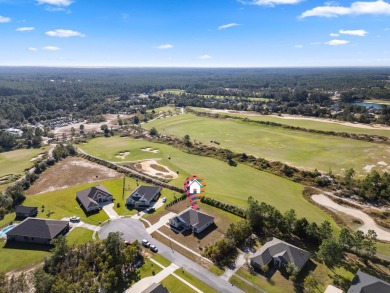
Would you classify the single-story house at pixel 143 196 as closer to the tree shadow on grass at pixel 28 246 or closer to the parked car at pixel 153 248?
the parked car at pixel 153 248

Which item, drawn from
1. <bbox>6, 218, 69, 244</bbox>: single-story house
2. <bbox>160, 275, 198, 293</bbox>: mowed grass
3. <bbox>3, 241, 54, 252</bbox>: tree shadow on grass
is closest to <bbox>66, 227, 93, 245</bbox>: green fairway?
<bbox>6, 218, 69, 244</bbox>: single-story house

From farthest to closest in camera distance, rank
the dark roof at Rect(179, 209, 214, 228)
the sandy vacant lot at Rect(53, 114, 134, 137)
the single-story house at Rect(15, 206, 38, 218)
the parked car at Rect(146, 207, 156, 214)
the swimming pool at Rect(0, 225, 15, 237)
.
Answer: the sandy vacant lot at Rect(53, 114, 134, 137) < the parked car at Rect(146, 207, 156, 214) < the single-story house at Rect(15, 206, 38, 218) < the swimming pool at Rect(0, 225, 15, 237) < the dark roof at Rect(179, 209, 214, 228)

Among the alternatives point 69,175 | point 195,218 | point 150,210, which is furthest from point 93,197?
point 195,218

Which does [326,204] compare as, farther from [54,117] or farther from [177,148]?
[54,117]

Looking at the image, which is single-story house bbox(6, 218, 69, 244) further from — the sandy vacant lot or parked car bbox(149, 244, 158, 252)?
→ the sandy vacant lot

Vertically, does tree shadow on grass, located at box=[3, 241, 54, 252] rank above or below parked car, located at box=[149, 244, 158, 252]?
below

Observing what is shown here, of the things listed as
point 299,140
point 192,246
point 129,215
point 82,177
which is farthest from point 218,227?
point 299,140

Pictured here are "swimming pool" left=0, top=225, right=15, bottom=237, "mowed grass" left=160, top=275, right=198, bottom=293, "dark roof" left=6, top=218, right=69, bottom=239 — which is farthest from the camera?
"swimming pool" left=0, top=225, right=15, bottom=237
